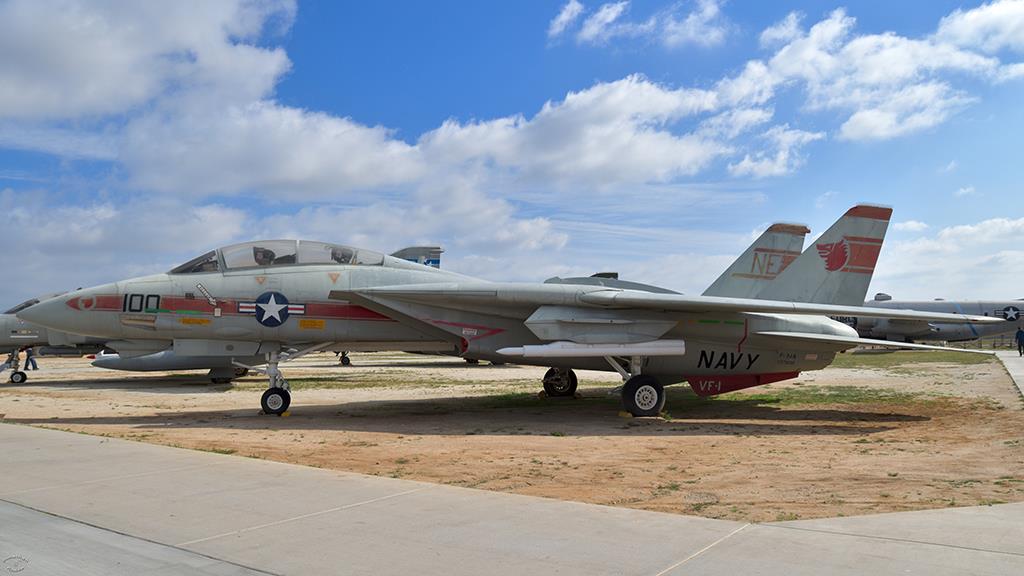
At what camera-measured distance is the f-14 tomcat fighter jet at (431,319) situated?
11.8m

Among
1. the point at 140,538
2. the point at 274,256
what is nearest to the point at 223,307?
the point at 274,256

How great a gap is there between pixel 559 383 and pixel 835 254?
638 centimetres

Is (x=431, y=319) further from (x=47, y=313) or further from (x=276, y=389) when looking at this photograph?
(x=47, y=313)

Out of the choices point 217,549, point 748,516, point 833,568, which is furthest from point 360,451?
point 833,568

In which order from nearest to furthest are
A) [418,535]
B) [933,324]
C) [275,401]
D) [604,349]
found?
[418,535] < [604,349] < [275,401] < [933,324]

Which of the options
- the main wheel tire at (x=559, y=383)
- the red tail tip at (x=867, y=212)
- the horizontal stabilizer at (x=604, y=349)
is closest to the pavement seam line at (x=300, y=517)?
the horizontal stabilizer at (x=604, y=349)

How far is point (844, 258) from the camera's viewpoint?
1417cm

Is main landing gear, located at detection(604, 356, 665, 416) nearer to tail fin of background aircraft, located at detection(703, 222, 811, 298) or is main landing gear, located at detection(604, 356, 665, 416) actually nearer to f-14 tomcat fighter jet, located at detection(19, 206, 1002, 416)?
A: f-14 tomcat fighter jet, located at detection(19, 206, 1002, 416)

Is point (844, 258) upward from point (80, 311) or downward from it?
upward

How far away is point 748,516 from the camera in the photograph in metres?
5.09

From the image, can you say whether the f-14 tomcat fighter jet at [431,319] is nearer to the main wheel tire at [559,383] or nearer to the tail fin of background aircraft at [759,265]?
the tail fin of background aircraft at [759,265]

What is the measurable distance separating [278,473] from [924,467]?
634 cm

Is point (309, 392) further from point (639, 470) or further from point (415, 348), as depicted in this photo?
point (639, 470)

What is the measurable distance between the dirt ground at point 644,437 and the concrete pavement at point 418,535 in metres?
0.72
